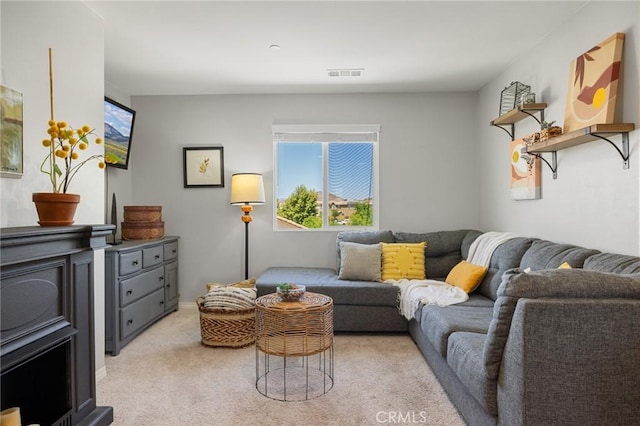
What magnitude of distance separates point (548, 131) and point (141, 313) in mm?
3688

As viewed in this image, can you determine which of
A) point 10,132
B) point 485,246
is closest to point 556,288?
point 485,246

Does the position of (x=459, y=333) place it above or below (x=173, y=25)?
below

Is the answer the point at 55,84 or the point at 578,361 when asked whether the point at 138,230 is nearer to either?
the point at 55,84

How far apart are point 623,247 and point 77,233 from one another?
9.97 ft

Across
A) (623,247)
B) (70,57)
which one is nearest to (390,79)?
(623,247)

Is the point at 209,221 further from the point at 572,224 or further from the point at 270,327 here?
the point at 572,224

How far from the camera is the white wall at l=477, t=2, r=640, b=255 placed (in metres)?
2.17

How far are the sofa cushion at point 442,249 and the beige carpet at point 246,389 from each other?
96cm

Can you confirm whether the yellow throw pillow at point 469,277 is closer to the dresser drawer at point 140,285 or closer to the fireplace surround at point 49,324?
the fireplace surround at point 49,324

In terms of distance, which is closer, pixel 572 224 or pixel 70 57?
pixel 70 57

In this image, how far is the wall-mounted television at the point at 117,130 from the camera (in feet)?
11.9

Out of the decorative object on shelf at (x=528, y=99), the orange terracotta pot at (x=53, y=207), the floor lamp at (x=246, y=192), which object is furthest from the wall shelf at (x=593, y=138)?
the orange terracotta pot at (x=53, y=207)

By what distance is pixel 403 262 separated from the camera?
3.83 metres

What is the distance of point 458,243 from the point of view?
4.02 m
